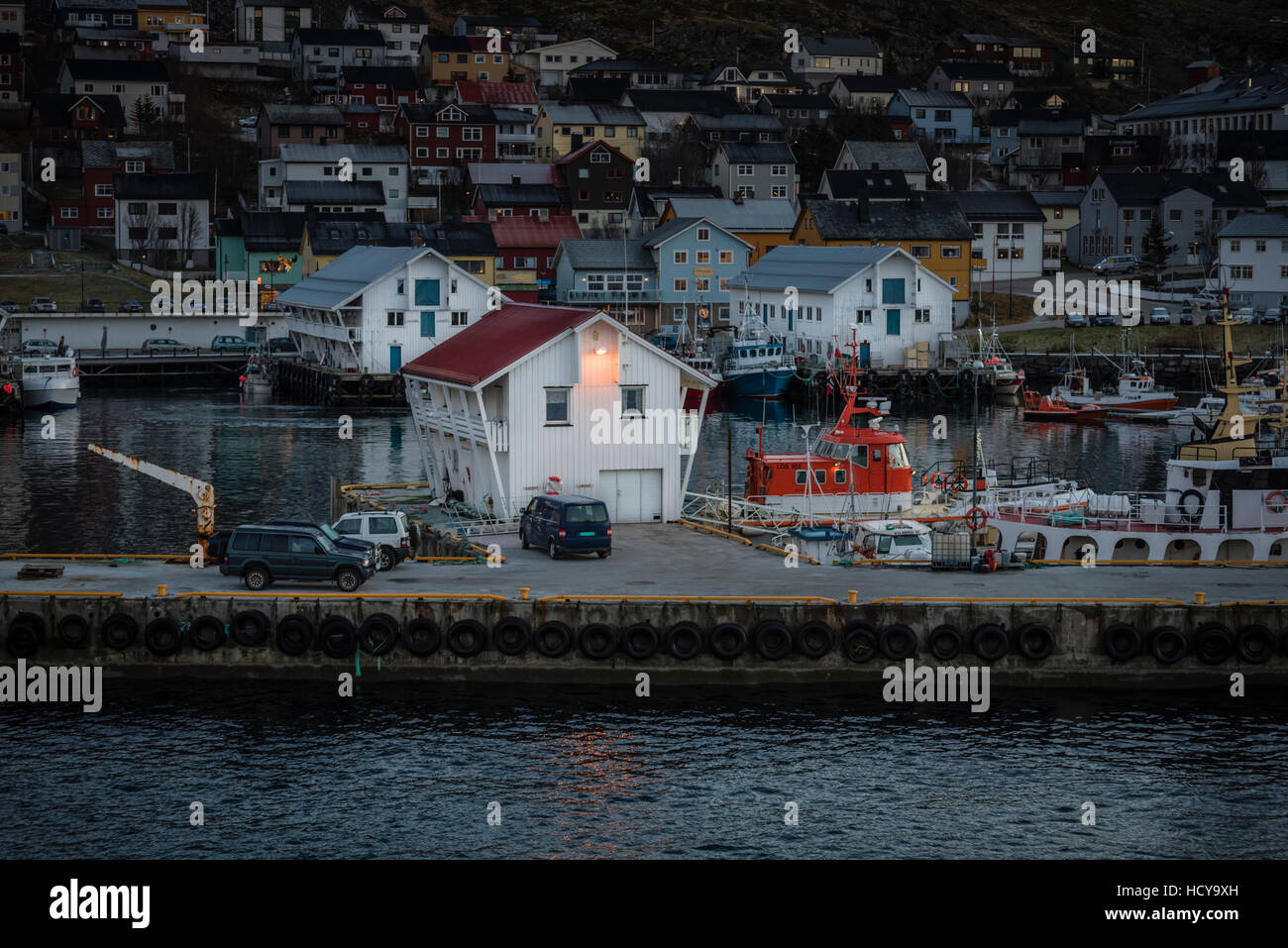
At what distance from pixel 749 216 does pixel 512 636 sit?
10116cm

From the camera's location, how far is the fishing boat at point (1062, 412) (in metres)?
97.2

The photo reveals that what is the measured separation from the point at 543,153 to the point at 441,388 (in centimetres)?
12080

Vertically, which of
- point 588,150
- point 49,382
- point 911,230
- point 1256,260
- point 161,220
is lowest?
point 49,382

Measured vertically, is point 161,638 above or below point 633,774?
above

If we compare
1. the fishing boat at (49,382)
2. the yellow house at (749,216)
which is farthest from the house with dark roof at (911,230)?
the fishing boat at (49,382)

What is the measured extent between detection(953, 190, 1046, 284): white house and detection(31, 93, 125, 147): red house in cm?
7708

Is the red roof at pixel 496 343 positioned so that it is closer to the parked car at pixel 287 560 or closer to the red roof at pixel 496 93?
the parked car at pixel 287 560

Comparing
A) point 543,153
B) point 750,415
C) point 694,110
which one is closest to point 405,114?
point 543,153

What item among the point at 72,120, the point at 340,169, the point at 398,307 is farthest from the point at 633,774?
the point at 72,120

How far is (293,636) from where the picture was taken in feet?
124

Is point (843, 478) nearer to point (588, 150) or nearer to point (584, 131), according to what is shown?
point (588, 150)

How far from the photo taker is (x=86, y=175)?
473ft
